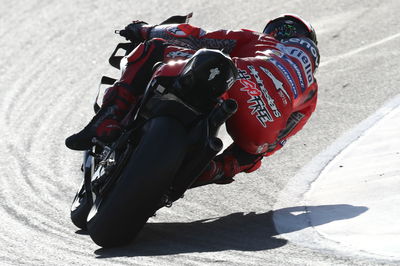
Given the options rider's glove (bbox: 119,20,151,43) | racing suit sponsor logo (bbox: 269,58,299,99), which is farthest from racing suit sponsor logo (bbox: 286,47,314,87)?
rider's glove (bbox: 119,20,151,43)

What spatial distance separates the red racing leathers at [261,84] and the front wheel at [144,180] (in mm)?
811

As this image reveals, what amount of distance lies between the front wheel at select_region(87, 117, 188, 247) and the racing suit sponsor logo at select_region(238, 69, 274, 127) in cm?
82

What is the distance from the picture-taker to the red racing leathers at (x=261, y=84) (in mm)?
5895

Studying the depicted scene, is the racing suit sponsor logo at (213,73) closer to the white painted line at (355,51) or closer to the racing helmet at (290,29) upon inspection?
the racing helmet at (290,29)

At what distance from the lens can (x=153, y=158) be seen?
5.00 metres

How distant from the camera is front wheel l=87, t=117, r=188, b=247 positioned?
5.00m

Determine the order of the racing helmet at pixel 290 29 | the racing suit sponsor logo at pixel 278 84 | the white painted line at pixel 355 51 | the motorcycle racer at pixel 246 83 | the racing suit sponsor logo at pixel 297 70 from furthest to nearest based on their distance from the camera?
the white painted line at pixel 355 51 → the racing helmet at pixel 290 29 → the racing suit sponsor logo at pixel 297 70 → the racing suit sponsor logo at pixel 278 84 → the motorcycle racer at pixel 246 83

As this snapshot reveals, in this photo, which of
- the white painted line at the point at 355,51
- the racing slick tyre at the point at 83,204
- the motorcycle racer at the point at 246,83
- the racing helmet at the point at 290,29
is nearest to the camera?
the motorcycle racer at the point at 246,83

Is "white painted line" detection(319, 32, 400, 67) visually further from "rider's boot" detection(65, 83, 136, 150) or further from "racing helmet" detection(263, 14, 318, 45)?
"rider's boot" detection(65, 83, 136, 150)

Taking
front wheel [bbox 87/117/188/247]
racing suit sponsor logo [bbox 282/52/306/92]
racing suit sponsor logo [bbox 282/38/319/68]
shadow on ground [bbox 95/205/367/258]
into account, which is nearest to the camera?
front wheel [bbox 87/117/188/247]

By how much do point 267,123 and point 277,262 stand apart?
1375 mm

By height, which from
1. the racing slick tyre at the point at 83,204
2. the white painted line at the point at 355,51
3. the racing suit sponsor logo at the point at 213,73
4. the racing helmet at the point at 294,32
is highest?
the racing suit sponsor logo at the point at 213,73

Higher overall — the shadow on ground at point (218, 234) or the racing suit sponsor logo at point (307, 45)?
the racing suit sponsor logo at point (307, 45)

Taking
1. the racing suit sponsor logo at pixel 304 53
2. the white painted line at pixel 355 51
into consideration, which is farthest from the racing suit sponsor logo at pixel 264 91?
the white painted line at pixel 355 51
